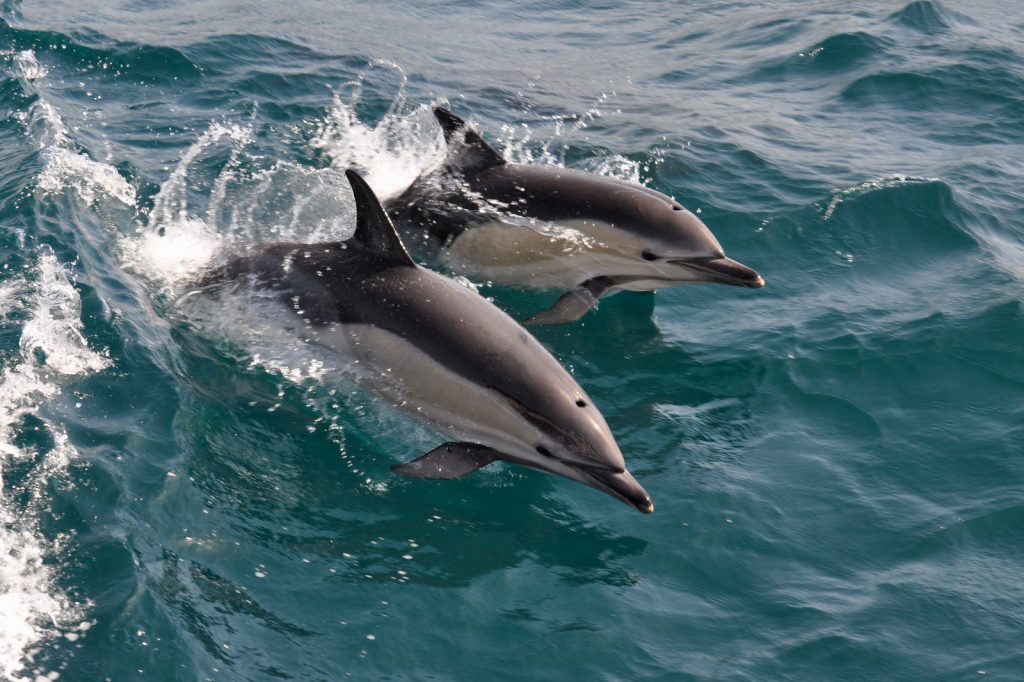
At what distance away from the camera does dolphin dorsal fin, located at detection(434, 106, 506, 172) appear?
9.25m

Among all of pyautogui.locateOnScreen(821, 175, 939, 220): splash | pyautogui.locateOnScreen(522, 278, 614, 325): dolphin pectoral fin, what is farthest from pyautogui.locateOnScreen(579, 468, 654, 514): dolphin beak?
pyautogui.locateOnScreen(821, 175, 939, 220): splash

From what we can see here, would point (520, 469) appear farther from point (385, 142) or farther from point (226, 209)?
point (385, 142)

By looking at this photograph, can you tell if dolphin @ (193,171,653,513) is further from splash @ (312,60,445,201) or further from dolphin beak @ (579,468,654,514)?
splash @ (312,60,445,201)

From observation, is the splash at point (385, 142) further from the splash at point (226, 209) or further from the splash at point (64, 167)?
the splash at point (64, 167)

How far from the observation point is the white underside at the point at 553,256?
8836 millimetres

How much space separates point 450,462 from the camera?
21.1 feet

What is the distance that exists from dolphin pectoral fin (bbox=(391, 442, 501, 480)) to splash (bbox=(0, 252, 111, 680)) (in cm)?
191

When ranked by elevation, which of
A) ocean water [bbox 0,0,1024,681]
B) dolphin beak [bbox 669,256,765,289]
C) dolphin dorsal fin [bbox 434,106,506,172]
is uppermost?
dolphin dorsal fin [bbox 434,106,506,172]

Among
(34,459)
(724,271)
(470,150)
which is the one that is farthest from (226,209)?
(724,271)

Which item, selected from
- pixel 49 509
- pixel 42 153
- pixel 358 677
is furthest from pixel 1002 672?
pixel 42 153

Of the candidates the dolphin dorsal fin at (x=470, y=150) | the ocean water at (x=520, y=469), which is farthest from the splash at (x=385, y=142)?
the dolphin dorsal fin at (x=470, y=150)

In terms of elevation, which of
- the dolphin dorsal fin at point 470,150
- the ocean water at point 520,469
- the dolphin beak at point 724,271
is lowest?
the ocean water at point 520,469

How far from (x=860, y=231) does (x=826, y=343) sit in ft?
7.33

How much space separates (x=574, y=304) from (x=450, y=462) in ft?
8.61
